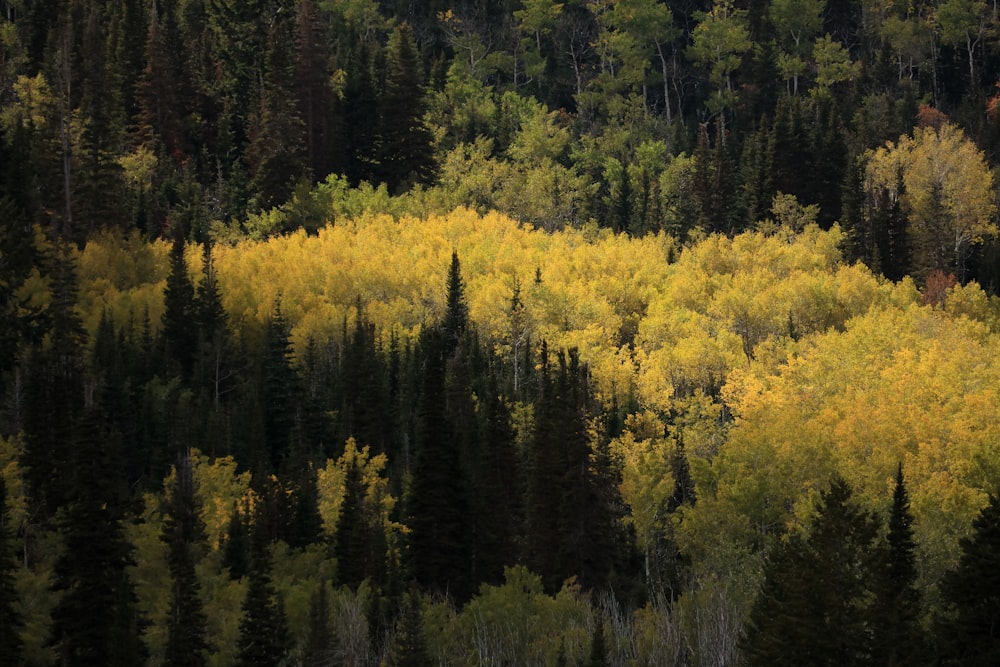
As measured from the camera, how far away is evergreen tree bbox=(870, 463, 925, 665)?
5475 cm

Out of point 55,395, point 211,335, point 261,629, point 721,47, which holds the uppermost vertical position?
point 721,47

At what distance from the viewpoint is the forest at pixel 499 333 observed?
6831 cm

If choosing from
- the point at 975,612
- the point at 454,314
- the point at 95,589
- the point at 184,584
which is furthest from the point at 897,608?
the point at 454,314

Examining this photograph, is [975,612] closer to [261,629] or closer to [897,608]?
[897,608]

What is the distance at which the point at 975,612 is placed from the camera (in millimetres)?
53375

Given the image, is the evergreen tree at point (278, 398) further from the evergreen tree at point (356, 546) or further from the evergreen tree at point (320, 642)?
the evergreen tree at point (320, 642)

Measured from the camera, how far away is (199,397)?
344 ft

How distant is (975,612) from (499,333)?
2798 inches

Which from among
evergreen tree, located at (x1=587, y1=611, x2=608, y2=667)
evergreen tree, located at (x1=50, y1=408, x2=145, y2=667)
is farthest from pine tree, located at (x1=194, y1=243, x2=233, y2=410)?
evergreen tree, located at (x1=587, y1=611, x2=608, y2=667)

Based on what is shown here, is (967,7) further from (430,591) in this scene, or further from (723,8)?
(430,591)

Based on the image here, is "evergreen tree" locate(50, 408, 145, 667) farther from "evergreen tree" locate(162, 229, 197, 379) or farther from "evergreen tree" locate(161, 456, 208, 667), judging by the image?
"evergreen tree" locate(162, 229, 197, 379)

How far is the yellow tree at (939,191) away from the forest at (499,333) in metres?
0.39

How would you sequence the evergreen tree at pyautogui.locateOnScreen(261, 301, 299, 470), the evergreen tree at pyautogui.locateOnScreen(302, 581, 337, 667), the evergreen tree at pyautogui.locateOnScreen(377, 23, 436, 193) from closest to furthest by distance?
the evergreen tree at pyautogui.locateOnScreen(302, 581, 337, 667) < the evergreen tree at pyautogui.locateOnScreen(261, 301, 299, 470) < the evergreen tree at pyautogui.locateOnScreen(377, 23, 436, 193)

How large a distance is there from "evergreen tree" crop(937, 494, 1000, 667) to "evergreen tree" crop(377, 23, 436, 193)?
311ft
